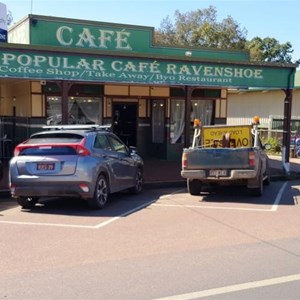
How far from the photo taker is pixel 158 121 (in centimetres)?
1950

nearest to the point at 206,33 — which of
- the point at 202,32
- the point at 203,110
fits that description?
the point at 202,32

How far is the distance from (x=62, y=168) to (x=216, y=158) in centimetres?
362

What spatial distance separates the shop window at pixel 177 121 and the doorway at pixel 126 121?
1.45 meters

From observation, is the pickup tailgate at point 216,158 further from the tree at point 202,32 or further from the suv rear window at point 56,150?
the tree at point 202,32

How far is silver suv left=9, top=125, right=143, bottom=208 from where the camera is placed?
9.52 metres

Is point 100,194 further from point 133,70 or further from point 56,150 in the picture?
point 133,70

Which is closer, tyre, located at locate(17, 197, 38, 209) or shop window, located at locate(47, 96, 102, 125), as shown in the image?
tyre, located at locate(17, 197, 38, 209)

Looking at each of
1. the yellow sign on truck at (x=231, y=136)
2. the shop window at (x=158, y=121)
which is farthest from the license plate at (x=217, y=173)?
the shop window at (x=158, y=121)

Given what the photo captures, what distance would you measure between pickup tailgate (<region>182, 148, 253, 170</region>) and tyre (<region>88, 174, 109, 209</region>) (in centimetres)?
216

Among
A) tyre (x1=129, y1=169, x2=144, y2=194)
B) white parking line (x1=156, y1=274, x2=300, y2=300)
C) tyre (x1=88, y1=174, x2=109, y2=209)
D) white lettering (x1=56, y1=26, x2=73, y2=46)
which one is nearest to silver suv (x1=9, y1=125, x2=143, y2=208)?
tyre (x1=88, y1=174, x2=109, y2=209)

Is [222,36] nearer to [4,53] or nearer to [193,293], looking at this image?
[4,53]

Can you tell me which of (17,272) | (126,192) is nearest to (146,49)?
(126,192)

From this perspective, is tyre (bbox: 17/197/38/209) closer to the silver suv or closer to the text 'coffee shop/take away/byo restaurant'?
the silver suv

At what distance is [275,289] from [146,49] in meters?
14.7
